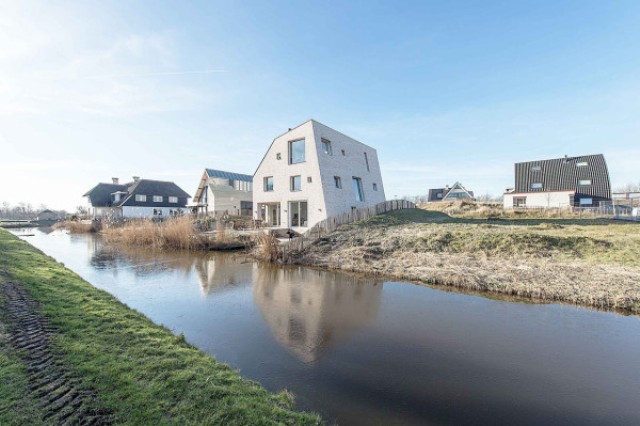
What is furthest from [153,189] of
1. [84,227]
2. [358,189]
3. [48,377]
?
[48,377]

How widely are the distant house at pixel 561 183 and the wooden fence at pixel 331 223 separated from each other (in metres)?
15.6

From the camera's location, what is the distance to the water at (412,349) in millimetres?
3541

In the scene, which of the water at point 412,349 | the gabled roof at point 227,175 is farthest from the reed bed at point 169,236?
the gabled roof at point 227,175

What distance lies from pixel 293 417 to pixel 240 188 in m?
31.3

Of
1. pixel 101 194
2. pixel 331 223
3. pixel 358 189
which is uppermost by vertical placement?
pixel 101 194

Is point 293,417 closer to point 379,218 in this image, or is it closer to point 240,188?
point 379,218

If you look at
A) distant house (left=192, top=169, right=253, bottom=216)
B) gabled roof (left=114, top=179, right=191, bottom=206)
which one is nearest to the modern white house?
distant house (left=192, top=169, right=253, bottom=216)

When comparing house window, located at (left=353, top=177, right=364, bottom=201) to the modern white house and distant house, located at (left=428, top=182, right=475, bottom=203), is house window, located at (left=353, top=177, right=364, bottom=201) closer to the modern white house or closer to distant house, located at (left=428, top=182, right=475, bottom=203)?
the modern white house

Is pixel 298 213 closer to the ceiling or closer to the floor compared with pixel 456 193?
closer to the floor

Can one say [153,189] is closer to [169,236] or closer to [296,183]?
[169,236]

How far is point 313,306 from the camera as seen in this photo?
24.1ft

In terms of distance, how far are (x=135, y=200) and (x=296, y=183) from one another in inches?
1279

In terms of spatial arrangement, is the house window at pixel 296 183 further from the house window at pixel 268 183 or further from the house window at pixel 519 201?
the house window at pixel 519 201

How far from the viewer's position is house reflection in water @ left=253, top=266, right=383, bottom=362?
545cm
